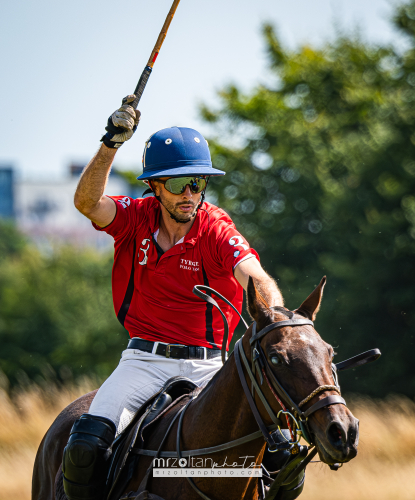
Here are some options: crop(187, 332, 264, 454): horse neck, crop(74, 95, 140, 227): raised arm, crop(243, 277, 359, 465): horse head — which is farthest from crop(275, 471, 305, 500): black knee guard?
crop(74, 95, 140, 227): raised arm

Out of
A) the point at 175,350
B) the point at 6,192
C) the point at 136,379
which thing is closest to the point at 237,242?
the point at 175,350

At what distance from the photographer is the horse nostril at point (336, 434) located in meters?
2.53

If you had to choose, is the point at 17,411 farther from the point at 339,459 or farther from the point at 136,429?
the point at 339,459

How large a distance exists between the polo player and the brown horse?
1.25 ft

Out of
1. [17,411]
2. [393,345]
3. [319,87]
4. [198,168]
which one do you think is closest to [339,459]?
[198,168]

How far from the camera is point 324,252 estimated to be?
21781 mm

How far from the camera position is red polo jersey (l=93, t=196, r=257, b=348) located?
402cm

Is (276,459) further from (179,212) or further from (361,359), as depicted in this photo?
(179,212)

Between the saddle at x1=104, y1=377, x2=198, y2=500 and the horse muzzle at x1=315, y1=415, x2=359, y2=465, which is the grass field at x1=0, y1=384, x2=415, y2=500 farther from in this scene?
the horse muzzle at x1=315, y1=415, x2=359, y2=465

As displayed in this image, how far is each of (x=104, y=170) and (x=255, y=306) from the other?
1511 millimetres

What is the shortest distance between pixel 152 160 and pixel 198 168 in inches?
13.4

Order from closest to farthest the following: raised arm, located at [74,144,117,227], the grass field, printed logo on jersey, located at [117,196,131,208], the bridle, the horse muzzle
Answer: the horse muzzle
the bridle
raised arm, located at [74,144,117,227]
printed logo on jersey, located at [117,196,131,208]
the grass field

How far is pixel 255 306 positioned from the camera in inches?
119

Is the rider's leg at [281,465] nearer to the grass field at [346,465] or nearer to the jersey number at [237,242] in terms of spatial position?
the jersey number at [237,242]
